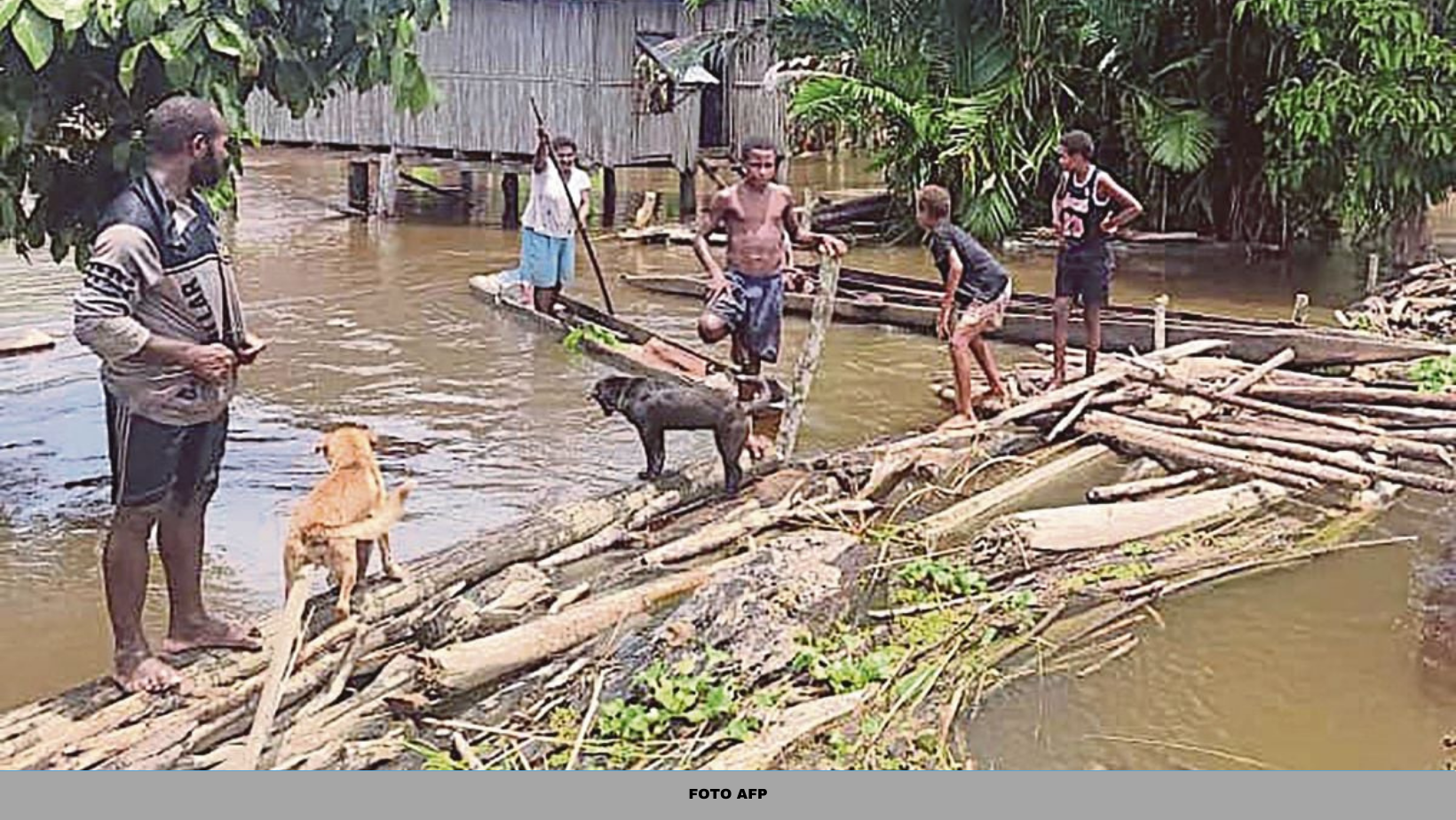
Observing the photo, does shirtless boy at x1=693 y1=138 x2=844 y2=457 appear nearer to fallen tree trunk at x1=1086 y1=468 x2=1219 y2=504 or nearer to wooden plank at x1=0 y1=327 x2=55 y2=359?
fallen tree trunk at x1=1086 y1=468 x2=1219 y2=504

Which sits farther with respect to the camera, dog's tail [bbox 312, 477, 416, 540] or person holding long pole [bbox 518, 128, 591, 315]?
person holding long pole [bbox 518, 128, 591, 315]

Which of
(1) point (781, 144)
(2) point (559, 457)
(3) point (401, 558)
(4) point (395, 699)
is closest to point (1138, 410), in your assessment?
(2) point (559, 457)

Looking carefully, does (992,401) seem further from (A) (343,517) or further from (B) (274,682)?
(B) (274,682)

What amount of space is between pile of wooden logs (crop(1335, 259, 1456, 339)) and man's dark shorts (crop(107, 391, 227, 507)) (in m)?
9.11

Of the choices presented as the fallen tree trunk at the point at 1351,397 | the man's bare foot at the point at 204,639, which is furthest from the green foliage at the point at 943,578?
the fallen tree trunk at the point at 1351,397

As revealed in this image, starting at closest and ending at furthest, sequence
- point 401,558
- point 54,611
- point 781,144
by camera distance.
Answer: point 54,611
point 401,558
point 781,144

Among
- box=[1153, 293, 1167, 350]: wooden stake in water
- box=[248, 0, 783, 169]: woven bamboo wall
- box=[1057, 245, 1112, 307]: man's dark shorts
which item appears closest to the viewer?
box=[1057, 245, 1112, 307]: man's dark shorts

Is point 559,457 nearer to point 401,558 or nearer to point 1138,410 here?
point 401,558

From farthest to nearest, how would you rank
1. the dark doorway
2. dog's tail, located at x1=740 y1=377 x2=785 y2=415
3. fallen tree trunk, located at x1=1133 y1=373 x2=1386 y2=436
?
the dark doorway < fallen tree trunk, located at x1=1133 y1=373 x2=1386 y2=436 < dog's tail, located at x1=740 y1=377 x2=785 y2=415

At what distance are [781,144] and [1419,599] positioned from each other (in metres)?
15.1

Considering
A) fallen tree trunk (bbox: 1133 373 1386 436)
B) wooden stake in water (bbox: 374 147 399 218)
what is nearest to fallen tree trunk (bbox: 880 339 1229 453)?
fallen tree trunk (bbox: 1133 373 1386 436)

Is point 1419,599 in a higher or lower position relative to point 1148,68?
lower

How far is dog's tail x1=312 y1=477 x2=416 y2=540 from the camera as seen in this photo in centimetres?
493

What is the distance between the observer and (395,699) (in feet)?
15.5
